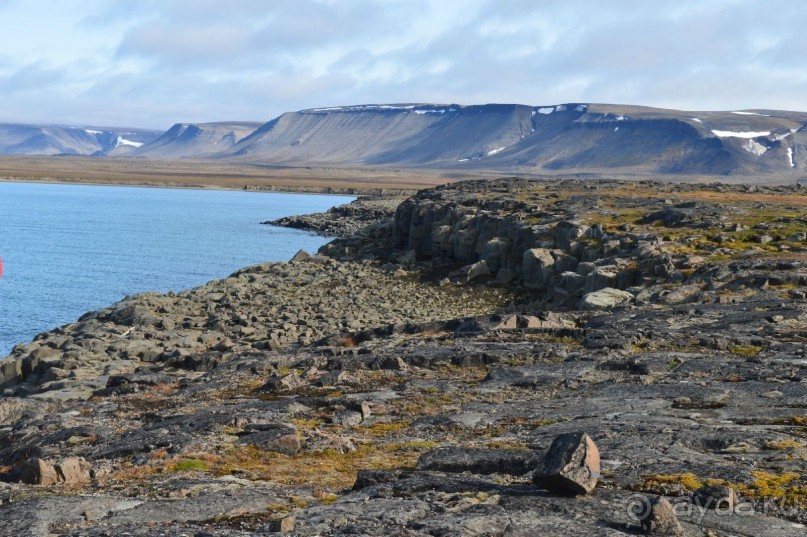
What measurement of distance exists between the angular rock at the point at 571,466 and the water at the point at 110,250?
135 feet

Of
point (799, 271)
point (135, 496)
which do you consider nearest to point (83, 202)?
point (799, 271)

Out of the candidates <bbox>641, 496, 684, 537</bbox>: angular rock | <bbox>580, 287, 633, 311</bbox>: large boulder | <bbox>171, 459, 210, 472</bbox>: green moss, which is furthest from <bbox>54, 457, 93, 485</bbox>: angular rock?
<bbox>580, 287, 633, 311</bbox>: large boulder

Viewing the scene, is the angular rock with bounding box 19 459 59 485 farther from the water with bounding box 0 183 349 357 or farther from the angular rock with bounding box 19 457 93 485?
the water with bounding box 0 183 349 357

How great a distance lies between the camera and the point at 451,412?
19.2 metres

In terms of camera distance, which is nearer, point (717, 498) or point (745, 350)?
point (717, 498)

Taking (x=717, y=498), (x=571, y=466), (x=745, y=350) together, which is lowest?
(x=745, y=350)

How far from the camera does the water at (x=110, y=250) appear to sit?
202ft

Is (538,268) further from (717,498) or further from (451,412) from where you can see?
(717,498)

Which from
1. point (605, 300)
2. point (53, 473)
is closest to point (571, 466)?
point (53, 473)

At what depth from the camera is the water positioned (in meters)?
61.6

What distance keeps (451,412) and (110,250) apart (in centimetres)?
8158

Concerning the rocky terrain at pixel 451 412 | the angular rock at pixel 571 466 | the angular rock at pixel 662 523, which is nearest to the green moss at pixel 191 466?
the rocky terrain at pixel 451 412

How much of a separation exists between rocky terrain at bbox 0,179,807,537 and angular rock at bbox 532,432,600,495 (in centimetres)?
3


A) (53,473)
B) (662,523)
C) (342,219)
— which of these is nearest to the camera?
(662,523)
